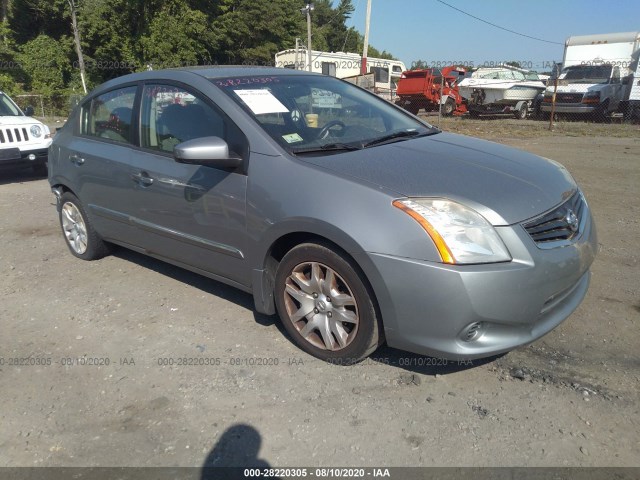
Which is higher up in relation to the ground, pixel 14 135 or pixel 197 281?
pixel 14 135

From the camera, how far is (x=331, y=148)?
3.31m

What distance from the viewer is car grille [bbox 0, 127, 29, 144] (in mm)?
8820

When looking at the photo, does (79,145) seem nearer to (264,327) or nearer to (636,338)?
(264,327)

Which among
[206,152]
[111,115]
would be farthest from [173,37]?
[206,152]

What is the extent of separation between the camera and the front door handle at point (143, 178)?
3.83 meters

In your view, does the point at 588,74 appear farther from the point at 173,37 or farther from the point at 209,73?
the point at 173,37

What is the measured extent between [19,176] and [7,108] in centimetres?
122

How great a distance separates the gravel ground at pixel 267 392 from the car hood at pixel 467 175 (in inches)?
37.4

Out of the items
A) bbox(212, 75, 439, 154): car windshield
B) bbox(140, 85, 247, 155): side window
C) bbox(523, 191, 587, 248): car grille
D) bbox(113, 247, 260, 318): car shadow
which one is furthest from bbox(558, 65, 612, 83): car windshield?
bbox(140, 85, 247, 155): side window

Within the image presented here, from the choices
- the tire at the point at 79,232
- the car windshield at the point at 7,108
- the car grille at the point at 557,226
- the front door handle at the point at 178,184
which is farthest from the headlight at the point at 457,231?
the car windshield at the point at 7,108

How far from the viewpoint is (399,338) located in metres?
2.83

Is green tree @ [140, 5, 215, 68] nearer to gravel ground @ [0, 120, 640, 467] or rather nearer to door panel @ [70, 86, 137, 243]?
door panel @ [70, 86, 137, 243]

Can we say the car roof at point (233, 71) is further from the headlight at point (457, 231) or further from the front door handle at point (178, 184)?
the headlight at point (457, 231)

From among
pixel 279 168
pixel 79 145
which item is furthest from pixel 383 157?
pixel 79 145
